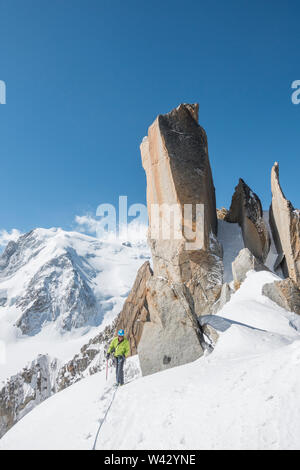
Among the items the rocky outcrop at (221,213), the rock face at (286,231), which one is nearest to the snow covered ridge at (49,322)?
the rocky outcrop at (221,213)

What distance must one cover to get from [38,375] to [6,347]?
52048 mm

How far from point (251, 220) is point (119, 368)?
21.7m

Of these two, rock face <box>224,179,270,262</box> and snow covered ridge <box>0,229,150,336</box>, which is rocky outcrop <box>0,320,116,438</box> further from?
snow covered ridge <box>0,229,150,336</box>

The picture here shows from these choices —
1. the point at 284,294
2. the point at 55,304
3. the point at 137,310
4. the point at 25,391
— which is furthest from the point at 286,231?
the point at 55,304

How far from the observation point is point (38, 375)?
8938 cm

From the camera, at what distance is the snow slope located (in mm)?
4402

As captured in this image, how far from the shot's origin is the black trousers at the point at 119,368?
9320mm

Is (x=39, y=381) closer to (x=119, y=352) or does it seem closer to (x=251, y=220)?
(x=251, y=220)

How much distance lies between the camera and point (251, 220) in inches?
1085

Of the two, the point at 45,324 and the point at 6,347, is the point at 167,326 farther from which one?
the point at 45,324

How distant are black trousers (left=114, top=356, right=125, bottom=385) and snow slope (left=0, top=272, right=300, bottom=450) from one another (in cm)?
45

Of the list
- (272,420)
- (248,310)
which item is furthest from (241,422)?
(248,310)

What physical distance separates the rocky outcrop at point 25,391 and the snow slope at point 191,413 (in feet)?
250

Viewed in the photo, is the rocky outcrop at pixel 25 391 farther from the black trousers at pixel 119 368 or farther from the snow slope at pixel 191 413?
the snow slope at pixel 191 413
